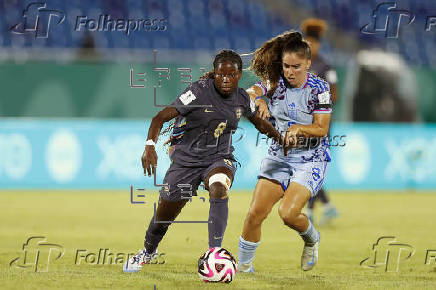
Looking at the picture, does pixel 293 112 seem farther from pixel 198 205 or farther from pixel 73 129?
pixel 73 129

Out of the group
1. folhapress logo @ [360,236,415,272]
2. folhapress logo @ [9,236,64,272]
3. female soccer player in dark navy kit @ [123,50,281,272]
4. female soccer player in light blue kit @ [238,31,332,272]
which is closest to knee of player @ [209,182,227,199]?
female soccer player in dark navy kit @ [123,50,281,272]

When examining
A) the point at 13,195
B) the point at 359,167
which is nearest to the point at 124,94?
the point at 13,195

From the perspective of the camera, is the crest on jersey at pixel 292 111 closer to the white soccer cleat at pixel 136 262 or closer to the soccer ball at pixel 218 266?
the soccer ball at pixel 218 266

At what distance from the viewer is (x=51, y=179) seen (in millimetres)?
14930

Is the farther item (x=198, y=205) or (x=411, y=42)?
(x=411, y=42)

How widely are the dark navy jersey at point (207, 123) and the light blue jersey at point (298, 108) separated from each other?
15.4 inches

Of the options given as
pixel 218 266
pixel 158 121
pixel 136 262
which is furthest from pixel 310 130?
pixel 136 262

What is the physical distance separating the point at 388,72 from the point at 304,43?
11.1m

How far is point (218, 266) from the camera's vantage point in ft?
20.2

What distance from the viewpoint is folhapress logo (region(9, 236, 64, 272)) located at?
7.21m

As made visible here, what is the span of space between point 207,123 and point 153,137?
653mm

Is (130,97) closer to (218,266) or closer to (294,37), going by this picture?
(294,37)

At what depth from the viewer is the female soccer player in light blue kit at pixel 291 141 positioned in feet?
22.6

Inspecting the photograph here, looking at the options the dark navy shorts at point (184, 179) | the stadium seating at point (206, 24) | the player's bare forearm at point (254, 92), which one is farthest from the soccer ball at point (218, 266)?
the stadium seating at point (206, 24)
